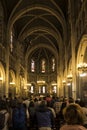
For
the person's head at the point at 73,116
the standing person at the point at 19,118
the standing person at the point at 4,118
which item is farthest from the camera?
the standing person at the point at 19,118

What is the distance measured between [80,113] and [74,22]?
22501 millimetres

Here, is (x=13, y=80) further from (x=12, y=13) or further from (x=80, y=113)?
(x=80, y=113)

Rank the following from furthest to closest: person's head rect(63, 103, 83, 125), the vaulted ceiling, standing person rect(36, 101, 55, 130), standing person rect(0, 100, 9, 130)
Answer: the vaulted ceiling → standing person rect(36, 101, 55, 130) → standing person rect(0, 100, 9, 130) → person's head rect(63, 103, 83, 125)

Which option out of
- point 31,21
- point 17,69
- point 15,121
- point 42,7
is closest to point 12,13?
point 42,7

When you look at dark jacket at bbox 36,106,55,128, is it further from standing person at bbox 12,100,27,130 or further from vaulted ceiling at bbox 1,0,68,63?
vaulted ceiling at bbox 1,0,68,63

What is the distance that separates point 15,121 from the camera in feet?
27.9

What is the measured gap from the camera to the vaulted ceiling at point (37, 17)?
104 ft

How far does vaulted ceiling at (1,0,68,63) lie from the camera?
1250 inches

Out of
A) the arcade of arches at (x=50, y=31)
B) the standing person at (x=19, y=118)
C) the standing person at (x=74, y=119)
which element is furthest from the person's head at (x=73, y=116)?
the arcade of arches at (x=50, y=31)

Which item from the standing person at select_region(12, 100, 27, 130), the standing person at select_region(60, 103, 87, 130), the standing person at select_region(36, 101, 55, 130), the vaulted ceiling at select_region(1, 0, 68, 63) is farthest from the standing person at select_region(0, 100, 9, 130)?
the vaulted ceiling at select_region(1, 0, 68, 63)

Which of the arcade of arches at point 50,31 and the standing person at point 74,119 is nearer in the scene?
the standing person at point 74,119

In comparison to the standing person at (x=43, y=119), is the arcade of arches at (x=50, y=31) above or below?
above

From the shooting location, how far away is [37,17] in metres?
37.3

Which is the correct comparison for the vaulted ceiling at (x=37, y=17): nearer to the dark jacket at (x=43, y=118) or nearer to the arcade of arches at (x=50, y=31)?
the arcade of arches at (x=50, y=31)
